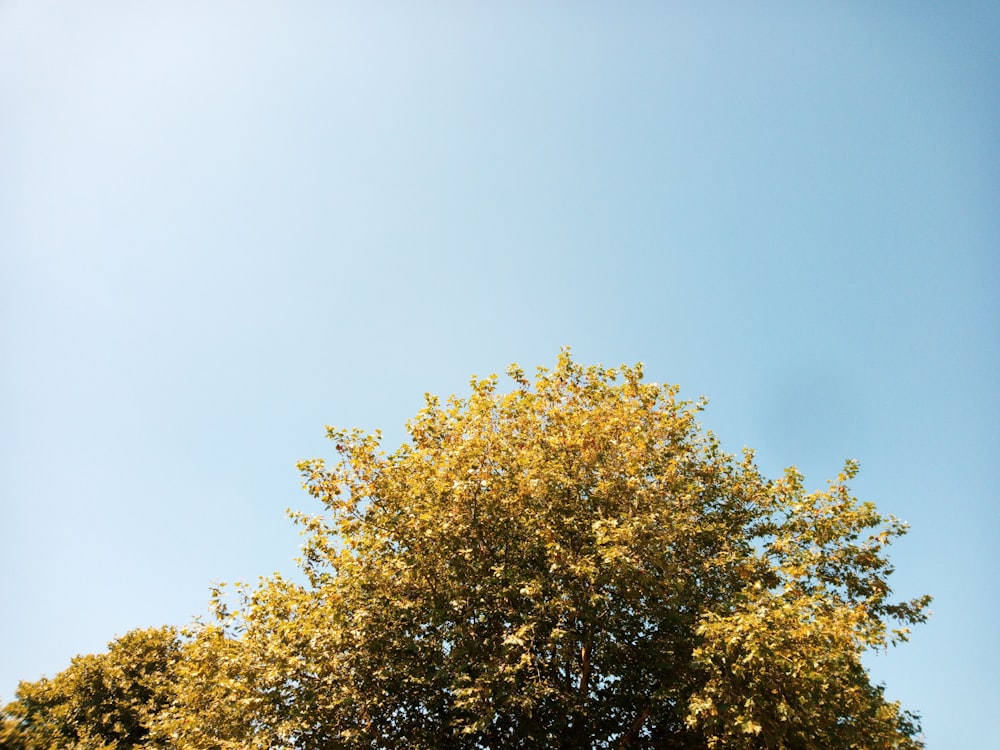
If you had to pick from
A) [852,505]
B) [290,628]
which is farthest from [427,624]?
[852,505]

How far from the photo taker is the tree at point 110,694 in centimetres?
2688

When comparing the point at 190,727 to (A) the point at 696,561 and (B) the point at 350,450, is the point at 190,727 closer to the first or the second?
(B) the point at 350,450

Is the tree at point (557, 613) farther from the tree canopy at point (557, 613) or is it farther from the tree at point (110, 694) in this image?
the tree at point (110, 694)

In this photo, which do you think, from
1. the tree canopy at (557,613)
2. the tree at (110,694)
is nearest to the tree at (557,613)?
the tree canopy at (557,613)

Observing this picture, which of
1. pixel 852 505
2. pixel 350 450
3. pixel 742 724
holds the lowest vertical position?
pixel 742 724

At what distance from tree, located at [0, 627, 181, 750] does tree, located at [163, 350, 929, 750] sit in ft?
50.7

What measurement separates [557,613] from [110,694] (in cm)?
2880

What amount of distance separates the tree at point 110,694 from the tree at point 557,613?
50.7ft

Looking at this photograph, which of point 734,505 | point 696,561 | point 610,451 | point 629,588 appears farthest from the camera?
point 734,505

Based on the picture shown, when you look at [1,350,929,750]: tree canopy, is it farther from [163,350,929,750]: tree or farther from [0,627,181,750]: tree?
[0,627,181,750]: tree

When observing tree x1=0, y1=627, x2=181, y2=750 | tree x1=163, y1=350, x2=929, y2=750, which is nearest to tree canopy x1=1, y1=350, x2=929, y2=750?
tree x1=163, y1=350, x2=929, y2=750

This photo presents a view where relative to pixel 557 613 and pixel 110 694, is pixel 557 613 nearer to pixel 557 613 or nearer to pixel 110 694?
pixel 557 613

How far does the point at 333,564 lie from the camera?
15914mm

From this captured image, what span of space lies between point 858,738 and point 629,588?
5013mm
